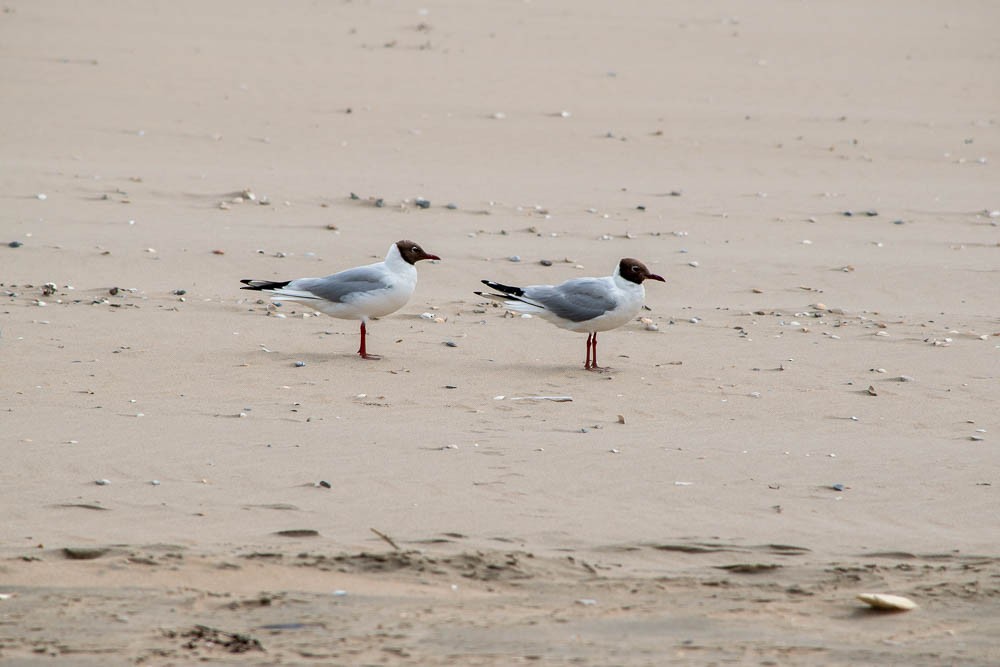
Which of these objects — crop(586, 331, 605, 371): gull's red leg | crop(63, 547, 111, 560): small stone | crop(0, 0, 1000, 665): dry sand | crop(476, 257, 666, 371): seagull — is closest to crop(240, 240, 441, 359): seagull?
crop(0, 0, 1000, 665): dry sand

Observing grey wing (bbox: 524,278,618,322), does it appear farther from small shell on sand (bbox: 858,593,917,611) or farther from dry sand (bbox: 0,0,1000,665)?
small shell on sand (bbox: 858,593,917,611)

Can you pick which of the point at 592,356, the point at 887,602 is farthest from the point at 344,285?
the point at 887,602

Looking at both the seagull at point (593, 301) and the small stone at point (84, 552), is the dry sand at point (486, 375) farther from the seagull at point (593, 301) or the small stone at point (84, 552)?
the seagull at point (593, 301)

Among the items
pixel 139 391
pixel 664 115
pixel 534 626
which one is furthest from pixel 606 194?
pixel 534 626

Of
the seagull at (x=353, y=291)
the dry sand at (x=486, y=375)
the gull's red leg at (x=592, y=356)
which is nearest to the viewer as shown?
the dry sand at (x=486, y=375)

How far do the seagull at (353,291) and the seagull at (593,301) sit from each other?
24.5 inches

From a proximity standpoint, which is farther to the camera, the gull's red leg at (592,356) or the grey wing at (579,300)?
the grey wing at (579,300)

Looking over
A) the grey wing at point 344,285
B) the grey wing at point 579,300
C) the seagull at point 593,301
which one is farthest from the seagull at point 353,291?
the grey wing at point 579,300

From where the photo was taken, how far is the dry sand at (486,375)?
4.55 meters

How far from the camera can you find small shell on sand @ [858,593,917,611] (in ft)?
15.2

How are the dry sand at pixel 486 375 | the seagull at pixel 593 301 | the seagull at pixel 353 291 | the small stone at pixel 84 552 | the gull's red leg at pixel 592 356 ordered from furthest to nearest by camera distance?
1. the seagull at pixel 353 291
2. the seagull at pixel 593 301
3. the gull's red leg at pixel 592 356
4. the small stone at pixel 84 552
5. the dry sand at pixel 486 375

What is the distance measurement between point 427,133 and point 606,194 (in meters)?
3.62

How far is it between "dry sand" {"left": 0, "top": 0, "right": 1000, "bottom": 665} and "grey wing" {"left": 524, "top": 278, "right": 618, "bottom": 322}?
35cm

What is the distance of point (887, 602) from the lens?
463 centimetres
